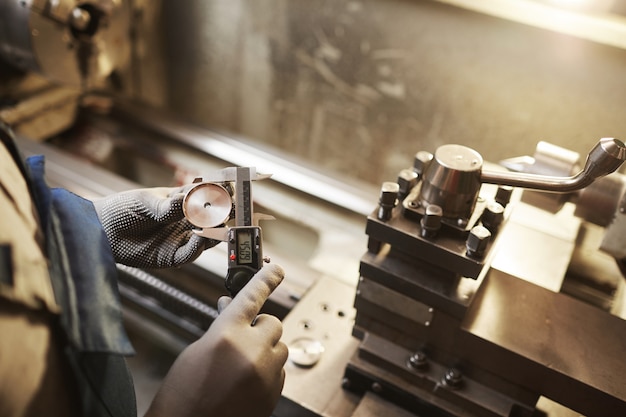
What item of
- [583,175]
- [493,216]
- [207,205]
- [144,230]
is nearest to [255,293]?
[207,205]

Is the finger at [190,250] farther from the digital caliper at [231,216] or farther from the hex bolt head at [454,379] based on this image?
the hex bolt head at [454,379]

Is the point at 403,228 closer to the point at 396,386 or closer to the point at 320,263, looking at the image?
the point at 396,386

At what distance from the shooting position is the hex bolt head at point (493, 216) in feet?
2.76

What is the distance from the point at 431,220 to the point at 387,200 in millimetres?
79

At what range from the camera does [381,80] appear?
79.0 inches

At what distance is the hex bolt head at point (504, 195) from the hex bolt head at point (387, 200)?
168mm

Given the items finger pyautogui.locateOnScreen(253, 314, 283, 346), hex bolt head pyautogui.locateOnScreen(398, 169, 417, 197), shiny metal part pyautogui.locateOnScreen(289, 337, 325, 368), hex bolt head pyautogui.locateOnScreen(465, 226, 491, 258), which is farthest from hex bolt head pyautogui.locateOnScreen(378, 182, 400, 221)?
shiny metal part pyautogui.locateOnScreen(289, 337, 325, 368)

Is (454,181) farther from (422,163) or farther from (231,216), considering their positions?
(231,216)

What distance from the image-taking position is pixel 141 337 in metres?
1.56

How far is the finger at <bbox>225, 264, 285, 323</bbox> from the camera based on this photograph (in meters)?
0.78

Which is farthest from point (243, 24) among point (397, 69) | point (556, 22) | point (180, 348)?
point (180, 348)

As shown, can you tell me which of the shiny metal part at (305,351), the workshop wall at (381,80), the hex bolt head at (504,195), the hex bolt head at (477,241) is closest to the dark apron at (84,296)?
the shiny metal part at (305,351)

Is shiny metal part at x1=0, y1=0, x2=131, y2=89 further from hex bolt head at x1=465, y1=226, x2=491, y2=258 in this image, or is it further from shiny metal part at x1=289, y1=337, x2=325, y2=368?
hex bolt head at x1=465, y1=226, x2=491, y2=258

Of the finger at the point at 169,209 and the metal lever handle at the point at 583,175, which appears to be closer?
the metal lever handle at the point at 583,175
